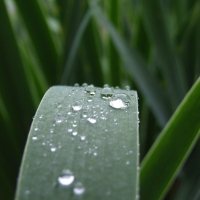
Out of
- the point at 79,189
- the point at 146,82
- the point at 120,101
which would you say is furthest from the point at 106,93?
the point at 146,82

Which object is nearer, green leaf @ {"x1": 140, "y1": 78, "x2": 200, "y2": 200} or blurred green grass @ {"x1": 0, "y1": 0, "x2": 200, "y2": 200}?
green leaf @ {"x1": 140, "y1": 78, "x2": 200, "y2": 200}

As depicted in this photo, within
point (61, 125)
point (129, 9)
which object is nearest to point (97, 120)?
point (61, 125)

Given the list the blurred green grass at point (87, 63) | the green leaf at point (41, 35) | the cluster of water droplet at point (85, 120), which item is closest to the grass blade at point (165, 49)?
the blurred green grass at point (87, 63)

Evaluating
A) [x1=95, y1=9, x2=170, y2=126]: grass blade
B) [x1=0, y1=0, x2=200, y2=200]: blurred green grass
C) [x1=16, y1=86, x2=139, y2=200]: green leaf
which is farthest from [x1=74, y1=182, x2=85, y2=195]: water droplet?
[x1=95, y1=9, x2=170, y2=126]: grass blade

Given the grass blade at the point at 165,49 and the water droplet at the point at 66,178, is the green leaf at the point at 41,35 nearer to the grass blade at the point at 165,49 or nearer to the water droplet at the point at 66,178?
the grass blade at the point at 165,49

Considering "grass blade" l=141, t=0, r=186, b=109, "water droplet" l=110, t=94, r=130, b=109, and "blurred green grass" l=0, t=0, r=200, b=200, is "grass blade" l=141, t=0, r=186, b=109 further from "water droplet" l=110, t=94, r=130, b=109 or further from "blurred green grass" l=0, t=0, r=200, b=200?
"water droplet" l=110, t=94, r=130, b=109

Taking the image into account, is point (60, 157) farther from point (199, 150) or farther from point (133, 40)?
point (133, 40)
